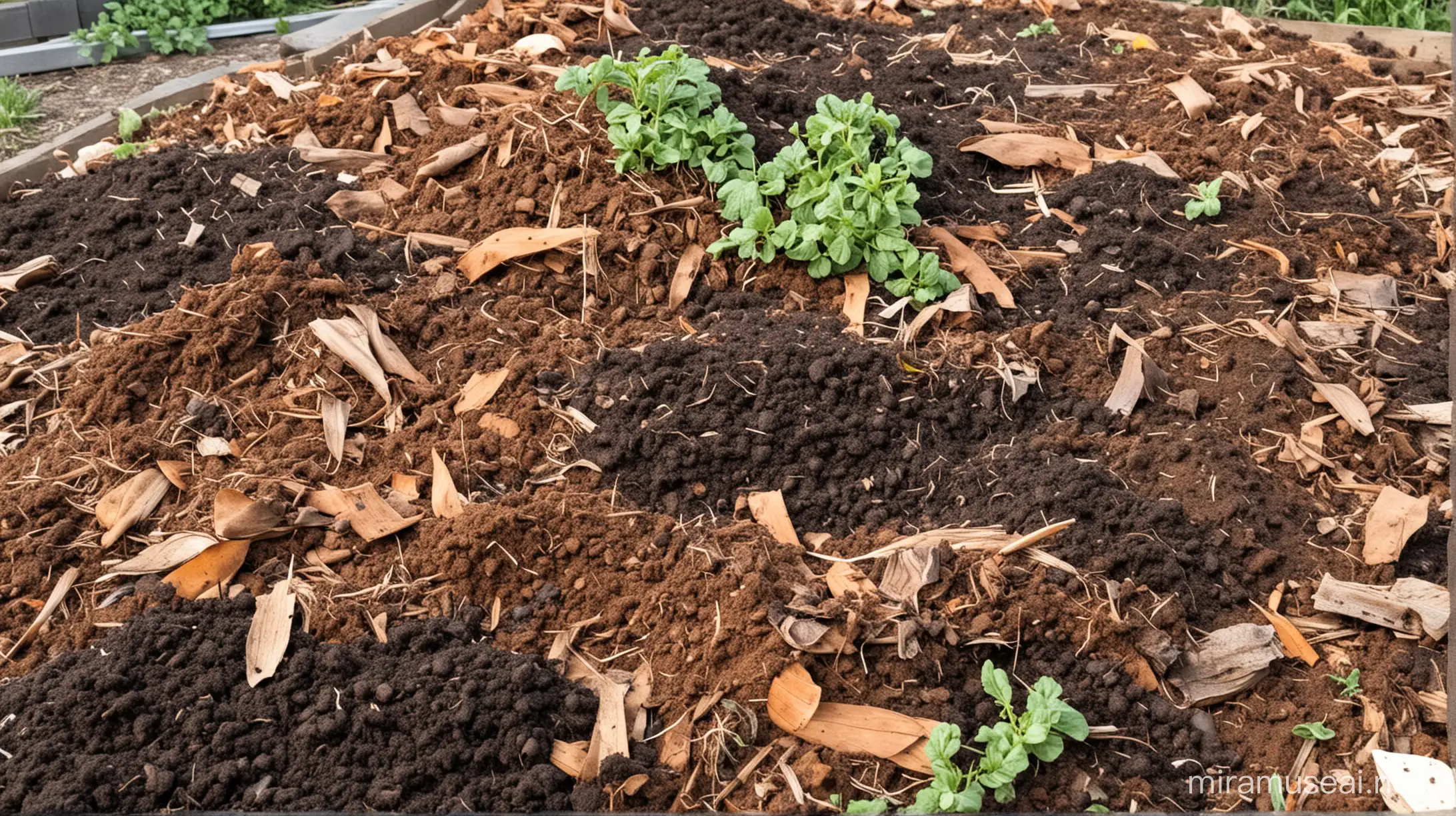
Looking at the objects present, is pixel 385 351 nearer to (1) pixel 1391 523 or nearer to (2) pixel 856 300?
(2) pixel 856 300

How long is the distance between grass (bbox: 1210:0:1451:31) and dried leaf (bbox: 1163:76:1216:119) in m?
1.96

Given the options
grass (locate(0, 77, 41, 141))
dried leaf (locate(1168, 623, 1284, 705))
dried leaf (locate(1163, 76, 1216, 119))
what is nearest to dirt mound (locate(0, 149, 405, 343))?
grass (locate(0, 77, 41, 141))

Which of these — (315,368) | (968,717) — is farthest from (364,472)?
(968,717)

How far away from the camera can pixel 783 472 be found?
9.42ft

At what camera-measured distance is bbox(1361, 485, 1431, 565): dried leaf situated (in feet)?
8.95

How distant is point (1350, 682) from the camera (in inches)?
97.5

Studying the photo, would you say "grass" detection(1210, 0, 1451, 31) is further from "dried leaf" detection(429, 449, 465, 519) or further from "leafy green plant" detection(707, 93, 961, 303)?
"dried leaf" detection(429, 449, 465, 519)

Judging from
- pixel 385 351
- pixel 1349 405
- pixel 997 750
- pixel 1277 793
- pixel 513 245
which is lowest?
pixel 1277 793

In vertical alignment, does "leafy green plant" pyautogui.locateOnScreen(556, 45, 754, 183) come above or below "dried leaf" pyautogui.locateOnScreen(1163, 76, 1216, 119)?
above

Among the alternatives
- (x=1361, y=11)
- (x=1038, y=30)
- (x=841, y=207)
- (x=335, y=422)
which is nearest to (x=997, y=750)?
(x=841, y=207)

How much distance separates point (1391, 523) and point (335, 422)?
283cm

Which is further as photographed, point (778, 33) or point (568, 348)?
point (778, 33)

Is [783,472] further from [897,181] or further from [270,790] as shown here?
[270,790]

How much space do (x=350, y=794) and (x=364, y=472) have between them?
38.9 inches
